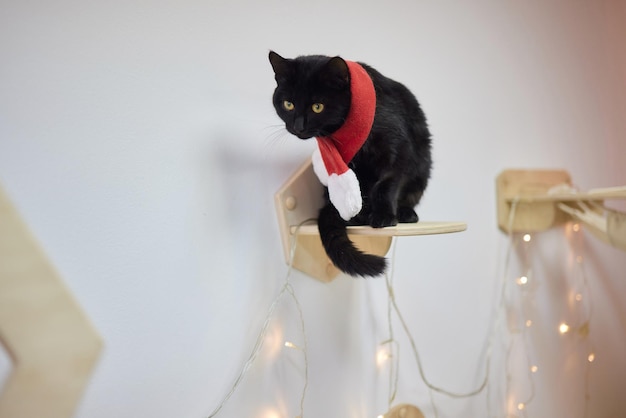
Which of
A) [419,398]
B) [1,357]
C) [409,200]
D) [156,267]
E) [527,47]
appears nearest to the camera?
[1,357]

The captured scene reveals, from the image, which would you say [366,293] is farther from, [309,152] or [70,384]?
[70,384]

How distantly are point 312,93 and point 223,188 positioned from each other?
22 cm

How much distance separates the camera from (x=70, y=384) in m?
0.53

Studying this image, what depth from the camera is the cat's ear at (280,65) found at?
0.58m

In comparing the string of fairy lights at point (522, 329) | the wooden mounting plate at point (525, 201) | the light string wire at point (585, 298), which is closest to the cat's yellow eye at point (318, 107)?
the string of fairy lights at point (522, 329)

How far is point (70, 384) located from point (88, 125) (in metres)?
0.33

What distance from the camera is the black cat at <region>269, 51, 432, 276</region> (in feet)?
1.94

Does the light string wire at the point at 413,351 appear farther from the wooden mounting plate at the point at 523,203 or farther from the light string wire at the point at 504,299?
the wooden mounting plate at the point at 523,203

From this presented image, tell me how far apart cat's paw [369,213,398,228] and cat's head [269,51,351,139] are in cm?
14

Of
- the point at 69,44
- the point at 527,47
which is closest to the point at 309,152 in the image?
the point at 69,44

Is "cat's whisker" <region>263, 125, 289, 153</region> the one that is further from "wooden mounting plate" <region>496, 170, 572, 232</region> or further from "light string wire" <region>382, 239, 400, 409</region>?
"wooden mounting plate" <region>496, 170, 572, 232</region>

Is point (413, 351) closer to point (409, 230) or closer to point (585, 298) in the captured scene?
point (409, 230)

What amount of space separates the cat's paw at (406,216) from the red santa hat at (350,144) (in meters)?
0.13

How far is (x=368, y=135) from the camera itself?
0.64 metres
